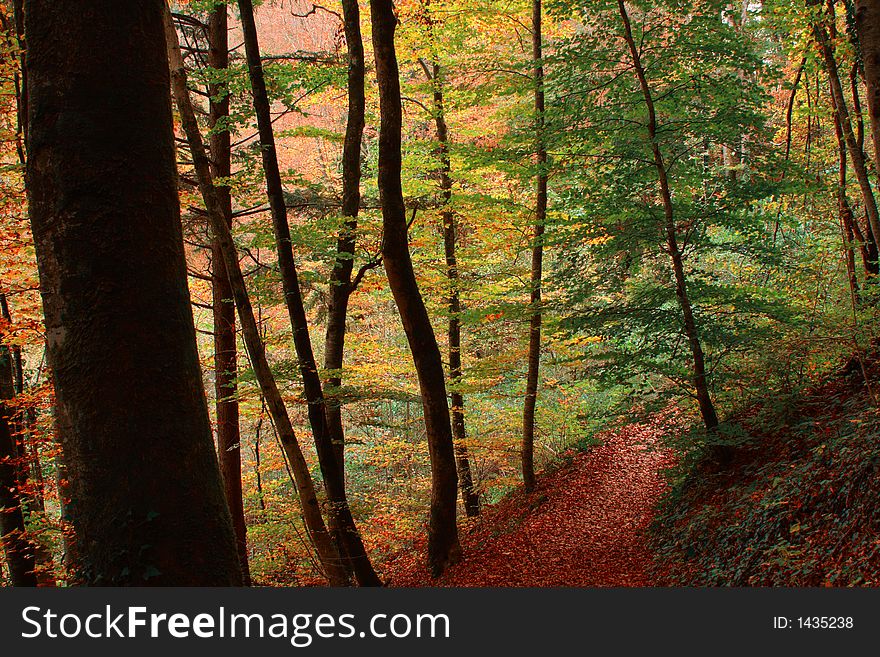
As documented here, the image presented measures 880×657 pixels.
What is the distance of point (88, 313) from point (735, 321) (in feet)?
25.6

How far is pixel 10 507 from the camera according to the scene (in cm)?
831

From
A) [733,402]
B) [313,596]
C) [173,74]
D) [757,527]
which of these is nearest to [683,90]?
[733,402]

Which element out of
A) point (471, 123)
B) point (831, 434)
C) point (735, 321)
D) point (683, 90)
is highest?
point (471, 123)

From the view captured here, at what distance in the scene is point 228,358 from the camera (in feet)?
31.6

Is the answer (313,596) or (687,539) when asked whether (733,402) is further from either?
(313,596)

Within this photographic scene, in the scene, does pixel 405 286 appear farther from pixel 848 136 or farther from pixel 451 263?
pixel 848 136

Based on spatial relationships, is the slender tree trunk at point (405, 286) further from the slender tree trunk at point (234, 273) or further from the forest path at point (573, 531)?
the slender tree trunk at point (234, 273)

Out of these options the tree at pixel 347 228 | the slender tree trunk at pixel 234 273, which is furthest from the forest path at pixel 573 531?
the slender tree trunk at pixel 234 273

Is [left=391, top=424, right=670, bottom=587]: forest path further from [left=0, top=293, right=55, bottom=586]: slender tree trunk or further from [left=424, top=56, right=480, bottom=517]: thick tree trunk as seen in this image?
[left=0, top=293, right=55, bottom=586]: slender tree trunk

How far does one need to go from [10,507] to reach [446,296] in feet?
27.3

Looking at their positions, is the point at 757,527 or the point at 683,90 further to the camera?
the point at 683,90

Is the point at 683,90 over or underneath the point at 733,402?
over

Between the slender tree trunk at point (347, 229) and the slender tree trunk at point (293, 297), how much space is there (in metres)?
0.81

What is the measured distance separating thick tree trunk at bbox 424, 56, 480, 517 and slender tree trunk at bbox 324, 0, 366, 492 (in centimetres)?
247
